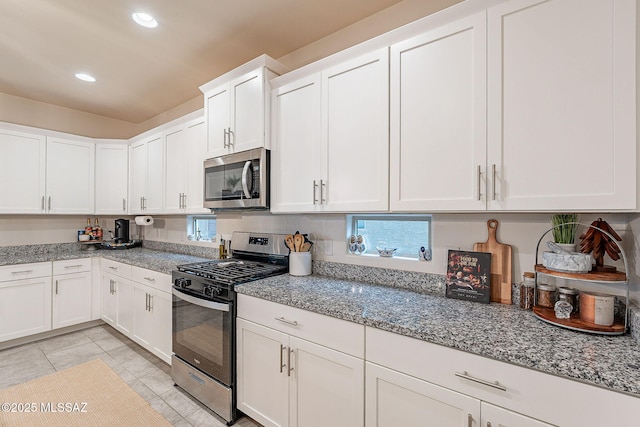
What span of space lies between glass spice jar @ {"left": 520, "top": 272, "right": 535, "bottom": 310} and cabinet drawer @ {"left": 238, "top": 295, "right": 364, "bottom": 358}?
2.72ft

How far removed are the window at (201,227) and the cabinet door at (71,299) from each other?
1336 millimetres

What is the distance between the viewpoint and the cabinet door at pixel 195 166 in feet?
9.49

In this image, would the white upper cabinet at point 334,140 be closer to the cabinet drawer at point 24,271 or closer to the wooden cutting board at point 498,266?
the wooden cutting board at point 498,266

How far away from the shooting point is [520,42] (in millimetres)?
1271

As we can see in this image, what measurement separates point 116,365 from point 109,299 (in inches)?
39.9

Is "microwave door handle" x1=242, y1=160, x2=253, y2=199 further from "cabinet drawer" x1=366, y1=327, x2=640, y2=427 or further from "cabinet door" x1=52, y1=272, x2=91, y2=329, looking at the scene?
"cabinet door" x1=52, y1=272, x2=91, y2=329

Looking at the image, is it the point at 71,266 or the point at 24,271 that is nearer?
the point at 24,271

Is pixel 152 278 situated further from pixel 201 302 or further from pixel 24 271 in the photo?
pixel 24 271

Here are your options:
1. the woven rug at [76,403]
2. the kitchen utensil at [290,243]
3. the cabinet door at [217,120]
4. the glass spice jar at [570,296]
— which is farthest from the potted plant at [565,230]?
the woven rug at [76,403]

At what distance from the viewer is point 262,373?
5.88 ft

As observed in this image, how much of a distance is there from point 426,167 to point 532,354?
914 millimetres

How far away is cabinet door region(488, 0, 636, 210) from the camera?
1080mm

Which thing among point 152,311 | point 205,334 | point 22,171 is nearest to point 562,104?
point 205,334

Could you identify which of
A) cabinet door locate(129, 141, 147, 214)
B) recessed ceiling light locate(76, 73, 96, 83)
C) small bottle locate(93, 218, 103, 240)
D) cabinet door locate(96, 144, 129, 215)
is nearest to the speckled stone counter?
cabinet door locate(129, 141, 147, 214)
